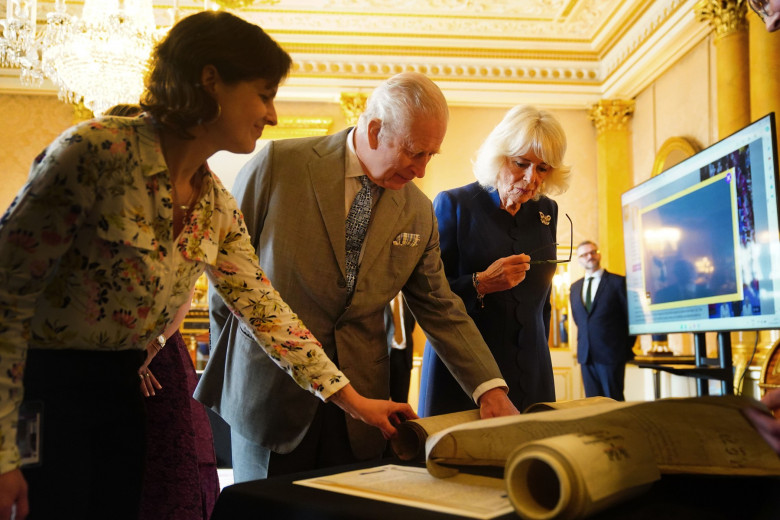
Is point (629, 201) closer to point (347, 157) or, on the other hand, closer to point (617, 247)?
point (347, 157)

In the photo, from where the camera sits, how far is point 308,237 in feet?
5.22

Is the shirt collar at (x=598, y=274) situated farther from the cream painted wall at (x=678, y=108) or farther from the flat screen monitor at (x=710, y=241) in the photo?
the flat screen monitor at (x=710, y=241)

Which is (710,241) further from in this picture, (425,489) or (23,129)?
(23,129)

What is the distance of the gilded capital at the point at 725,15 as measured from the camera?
586 cm

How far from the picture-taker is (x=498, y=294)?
204 centimetres

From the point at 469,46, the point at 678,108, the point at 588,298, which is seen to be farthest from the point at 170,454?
the point at 469,46

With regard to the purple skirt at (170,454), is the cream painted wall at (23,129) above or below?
above

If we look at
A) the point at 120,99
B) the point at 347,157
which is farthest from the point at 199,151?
the point at 120,99

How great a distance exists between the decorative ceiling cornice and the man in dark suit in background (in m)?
2.68

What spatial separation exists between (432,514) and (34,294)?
1.79 ft

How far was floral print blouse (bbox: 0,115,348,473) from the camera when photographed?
86 centimetres

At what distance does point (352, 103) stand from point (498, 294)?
6.57 metres

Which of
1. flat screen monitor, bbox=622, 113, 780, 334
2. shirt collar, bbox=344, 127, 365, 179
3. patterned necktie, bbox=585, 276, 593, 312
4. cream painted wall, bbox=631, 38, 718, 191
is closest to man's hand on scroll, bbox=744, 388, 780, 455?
shirt collar, bbox=344, 127, 365, 179

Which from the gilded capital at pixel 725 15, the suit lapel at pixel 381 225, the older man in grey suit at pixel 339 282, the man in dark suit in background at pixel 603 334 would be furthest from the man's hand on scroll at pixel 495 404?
the gilded capital at pixel 725 15
